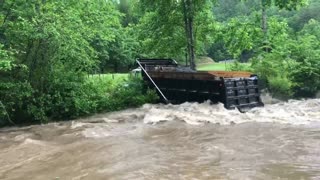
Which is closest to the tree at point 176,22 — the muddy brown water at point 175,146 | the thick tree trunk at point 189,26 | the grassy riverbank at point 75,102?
the thick tree trunk at point 189,26

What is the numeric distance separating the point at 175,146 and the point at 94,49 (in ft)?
34.4

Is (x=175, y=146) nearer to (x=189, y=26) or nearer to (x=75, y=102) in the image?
(x=75, y=102)

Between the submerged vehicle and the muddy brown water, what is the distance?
58 cm

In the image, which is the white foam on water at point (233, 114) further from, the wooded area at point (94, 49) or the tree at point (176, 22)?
the tree at point (176, 22)

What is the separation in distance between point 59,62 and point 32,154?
593cm

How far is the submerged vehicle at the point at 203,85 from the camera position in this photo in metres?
14.0

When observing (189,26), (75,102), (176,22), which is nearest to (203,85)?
(75,102)

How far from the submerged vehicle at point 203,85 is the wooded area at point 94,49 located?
2.61 feet

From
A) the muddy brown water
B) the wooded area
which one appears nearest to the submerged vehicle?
the muddy brown water

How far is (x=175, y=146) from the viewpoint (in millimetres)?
9891

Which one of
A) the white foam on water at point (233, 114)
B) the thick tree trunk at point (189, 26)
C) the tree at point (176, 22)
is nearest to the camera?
the white foam on water at point (233, 114)

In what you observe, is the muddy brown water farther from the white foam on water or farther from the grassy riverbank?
the grassy riverbank

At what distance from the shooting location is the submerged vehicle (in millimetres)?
14023

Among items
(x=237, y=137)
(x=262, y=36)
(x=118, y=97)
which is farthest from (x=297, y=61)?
(x=237, y=137)
